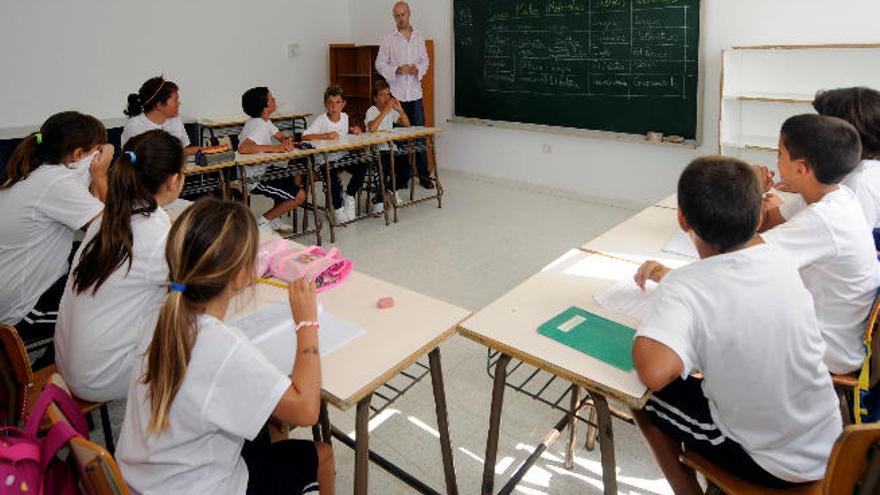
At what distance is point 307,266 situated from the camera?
1.99 meters

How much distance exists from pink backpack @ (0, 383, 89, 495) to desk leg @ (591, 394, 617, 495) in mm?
1216

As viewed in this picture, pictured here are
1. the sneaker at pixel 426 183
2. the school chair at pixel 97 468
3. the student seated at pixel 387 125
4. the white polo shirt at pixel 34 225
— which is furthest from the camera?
the sneaker at pixel 426 183

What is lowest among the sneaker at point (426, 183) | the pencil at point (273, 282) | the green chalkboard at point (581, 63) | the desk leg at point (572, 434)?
the desk leg at point (572, 434)

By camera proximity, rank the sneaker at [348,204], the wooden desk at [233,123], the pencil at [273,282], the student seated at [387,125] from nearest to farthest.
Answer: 1. the pencil at [273,282]
2. the sneaker at [348,204]
3. the student seated at [387,125]
4. the wooden desk at [233,123]

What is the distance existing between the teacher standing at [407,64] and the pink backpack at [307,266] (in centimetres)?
412

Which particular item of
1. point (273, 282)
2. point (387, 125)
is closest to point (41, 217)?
point (273, 282)

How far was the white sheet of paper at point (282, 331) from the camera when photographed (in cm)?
149

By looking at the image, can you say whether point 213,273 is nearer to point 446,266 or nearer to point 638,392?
point 638,392

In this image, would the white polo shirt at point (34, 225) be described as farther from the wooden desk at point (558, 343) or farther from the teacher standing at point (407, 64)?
the teacher standing at point (407, 64)

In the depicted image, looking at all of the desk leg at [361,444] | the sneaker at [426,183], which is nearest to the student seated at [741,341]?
the desk leg at [361,444]

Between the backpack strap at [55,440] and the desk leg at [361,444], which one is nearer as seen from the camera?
the backpack strap at [55,440]

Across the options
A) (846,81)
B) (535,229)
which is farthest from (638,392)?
(846,81)

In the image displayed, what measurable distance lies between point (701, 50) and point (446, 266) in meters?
2.67

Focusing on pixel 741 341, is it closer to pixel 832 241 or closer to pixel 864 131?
pixel 832 241
